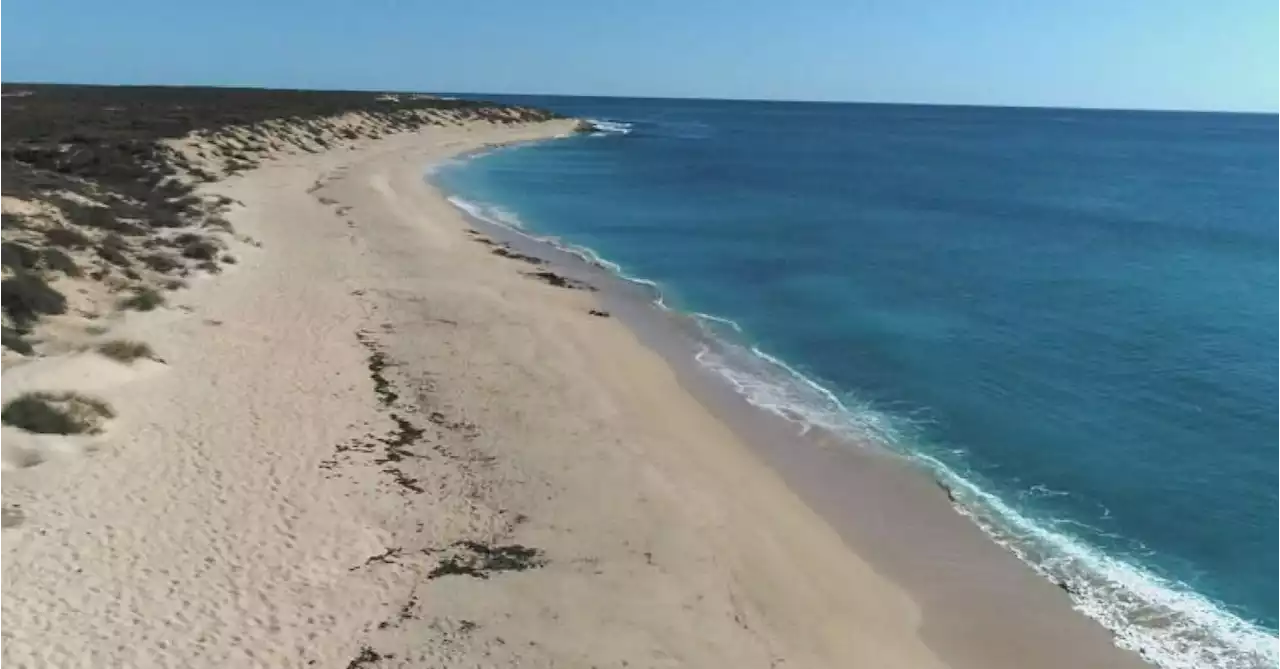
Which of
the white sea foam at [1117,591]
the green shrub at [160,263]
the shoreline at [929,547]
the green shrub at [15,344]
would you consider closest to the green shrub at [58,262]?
the green shrub at [160,263]

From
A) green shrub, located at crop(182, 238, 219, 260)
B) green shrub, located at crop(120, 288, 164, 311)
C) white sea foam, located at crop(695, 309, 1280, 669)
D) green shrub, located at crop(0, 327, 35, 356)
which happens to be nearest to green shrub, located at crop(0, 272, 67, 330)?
green shrub, located at crop(0, 327, 35, 356)

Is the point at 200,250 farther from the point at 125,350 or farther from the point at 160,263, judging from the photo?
the point at 125,350

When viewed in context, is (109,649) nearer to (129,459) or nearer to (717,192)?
(129,459)

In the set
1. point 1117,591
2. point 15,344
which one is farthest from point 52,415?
point 1117,591

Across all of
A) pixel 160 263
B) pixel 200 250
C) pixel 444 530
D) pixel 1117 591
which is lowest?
pixel 1117 591

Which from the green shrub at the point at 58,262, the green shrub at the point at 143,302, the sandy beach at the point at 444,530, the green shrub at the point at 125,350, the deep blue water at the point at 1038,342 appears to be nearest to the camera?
the sandy beach at the point at 444,530

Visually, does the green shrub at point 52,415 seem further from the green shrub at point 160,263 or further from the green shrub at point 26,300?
the green shrub at point 160,263
